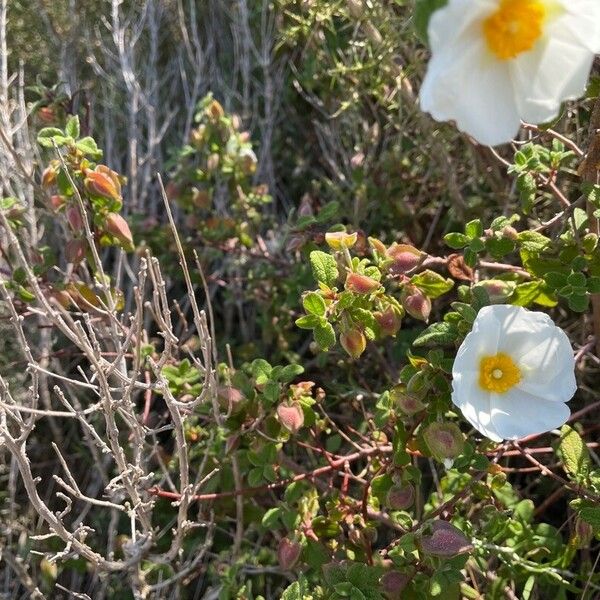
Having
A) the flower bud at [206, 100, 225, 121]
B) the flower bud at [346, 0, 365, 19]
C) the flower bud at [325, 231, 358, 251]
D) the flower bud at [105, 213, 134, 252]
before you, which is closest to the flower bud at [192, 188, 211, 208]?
the flower bud at [206, 100, 225, 121]

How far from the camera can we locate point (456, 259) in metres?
1.34

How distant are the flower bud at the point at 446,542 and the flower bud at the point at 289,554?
26cm

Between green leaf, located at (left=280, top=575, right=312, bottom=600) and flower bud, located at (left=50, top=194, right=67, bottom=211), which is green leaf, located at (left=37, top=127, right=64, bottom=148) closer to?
flower bud, located at (left=50, top=194, right=67, bottom=211)

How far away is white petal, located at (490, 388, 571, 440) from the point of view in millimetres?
1071

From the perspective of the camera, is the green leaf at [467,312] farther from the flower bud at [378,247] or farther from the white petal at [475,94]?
the white petal at [475,94]

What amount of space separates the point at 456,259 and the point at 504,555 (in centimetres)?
55

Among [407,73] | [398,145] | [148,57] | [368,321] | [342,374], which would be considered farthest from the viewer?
[148,57]

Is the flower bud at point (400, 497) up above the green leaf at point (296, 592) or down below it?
above

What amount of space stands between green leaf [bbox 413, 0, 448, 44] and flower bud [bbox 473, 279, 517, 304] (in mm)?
508

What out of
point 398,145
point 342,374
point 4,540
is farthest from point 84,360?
point 398,145

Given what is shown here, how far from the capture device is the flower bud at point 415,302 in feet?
4.02

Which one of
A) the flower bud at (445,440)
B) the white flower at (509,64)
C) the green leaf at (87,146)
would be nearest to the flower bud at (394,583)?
the flower bud at (445,440)

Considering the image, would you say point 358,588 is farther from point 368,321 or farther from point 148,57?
point 148,57

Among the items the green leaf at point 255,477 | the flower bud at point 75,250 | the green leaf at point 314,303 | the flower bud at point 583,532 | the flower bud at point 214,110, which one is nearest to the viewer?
the green leaf at point 314,303
